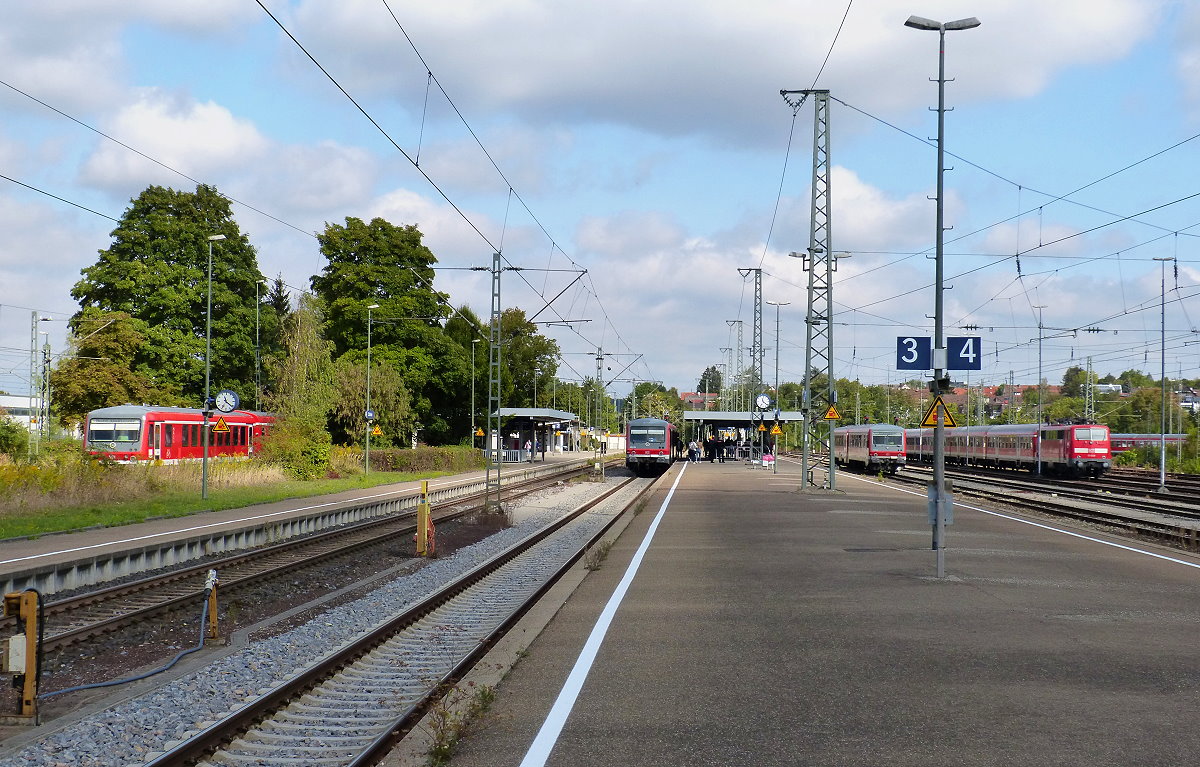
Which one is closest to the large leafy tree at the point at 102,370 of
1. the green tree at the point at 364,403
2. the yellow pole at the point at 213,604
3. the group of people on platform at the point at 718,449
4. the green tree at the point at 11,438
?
the green tree at the point at 11,438

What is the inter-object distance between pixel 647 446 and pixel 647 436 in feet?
2.02

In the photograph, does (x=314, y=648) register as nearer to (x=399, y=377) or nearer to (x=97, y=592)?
(x=97, y=592)

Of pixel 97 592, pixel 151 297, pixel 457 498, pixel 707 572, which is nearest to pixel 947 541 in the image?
pixel 707 572

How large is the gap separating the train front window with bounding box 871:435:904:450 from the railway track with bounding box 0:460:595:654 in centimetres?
4037

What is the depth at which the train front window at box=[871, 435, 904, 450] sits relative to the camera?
61.8 m

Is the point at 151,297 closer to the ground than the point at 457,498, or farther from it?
farther from it

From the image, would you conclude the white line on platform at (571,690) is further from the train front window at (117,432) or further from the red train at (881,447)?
the red train at (881,447)

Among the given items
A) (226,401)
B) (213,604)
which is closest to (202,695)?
(213,604)

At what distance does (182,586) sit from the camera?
16.5 metres

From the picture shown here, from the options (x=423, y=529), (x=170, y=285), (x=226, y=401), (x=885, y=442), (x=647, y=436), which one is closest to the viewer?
(x=423, y=529)

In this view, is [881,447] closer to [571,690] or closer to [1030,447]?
[1030,447]

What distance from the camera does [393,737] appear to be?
7.04 meters

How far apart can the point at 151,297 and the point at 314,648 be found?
4740cm

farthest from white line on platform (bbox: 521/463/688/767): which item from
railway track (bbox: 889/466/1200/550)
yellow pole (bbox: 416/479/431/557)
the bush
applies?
the bush
